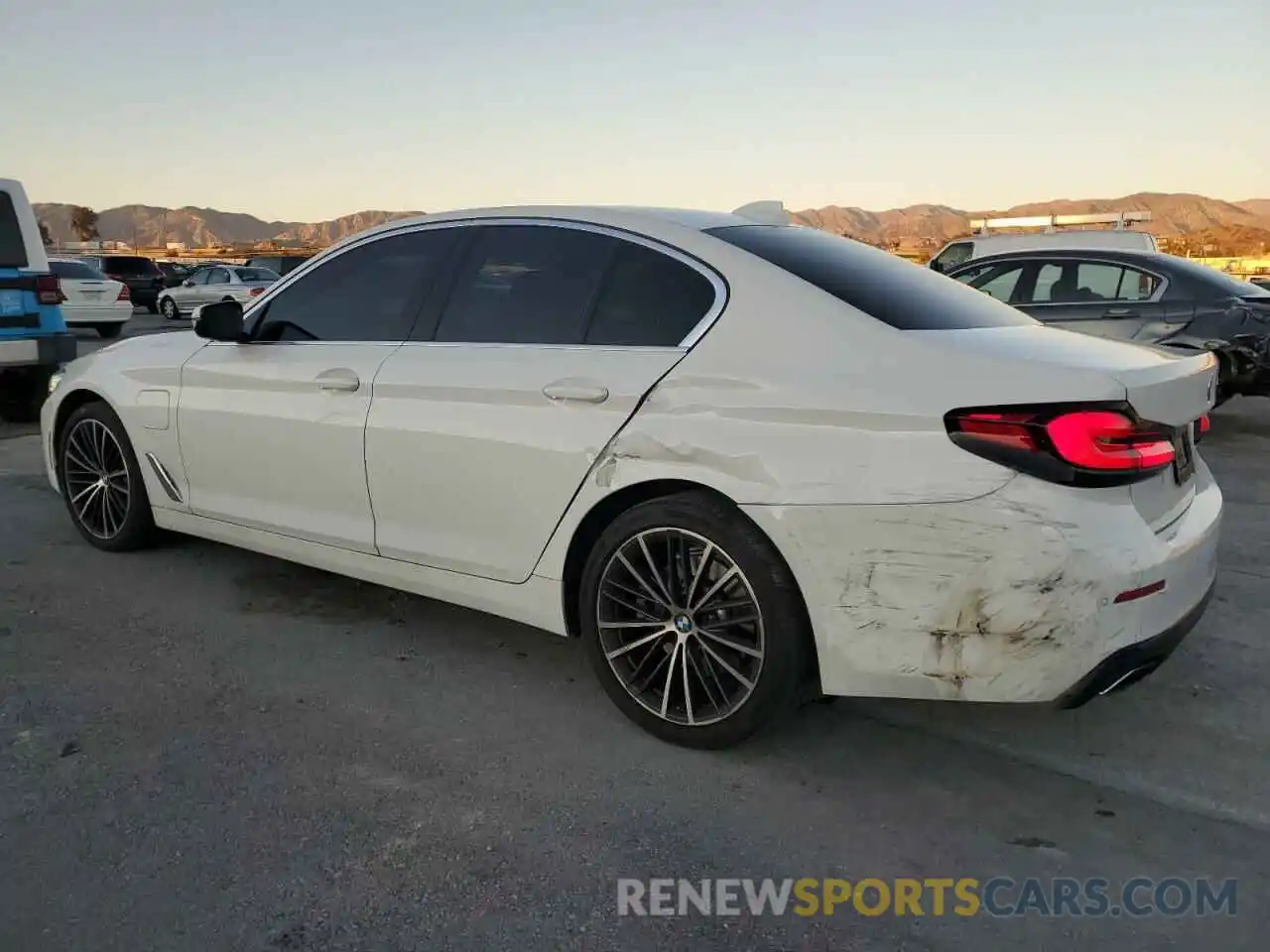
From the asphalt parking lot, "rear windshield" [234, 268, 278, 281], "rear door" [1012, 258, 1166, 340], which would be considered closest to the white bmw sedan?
the asphalt parking lot

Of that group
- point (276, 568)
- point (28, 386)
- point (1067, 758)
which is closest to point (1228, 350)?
point (1067, 758)

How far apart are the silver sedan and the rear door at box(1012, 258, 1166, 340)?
21540 millimetres

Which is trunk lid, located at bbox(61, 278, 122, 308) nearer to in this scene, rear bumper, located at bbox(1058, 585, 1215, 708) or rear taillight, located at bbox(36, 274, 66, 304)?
rear taillight, located at bbox(36, 274, 66, 304)

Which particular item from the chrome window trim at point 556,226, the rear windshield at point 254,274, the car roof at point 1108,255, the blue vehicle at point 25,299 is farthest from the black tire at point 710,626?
the rear windshield at point 254,274

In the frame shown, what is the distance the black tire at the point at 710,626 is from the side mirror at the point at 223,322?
202 centimetres

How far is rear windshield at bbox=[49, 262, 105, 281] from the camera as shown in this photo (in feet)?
68.2

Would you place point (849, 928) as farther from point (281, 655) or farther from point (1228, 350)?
point (1228, 350)

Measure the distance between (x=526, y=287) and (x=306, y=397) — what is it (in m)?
1.04

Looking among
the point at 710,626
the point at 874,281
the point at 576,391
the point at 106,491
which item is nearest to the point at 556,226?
the point at 576,391

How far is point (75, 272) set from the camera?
69.3 feet

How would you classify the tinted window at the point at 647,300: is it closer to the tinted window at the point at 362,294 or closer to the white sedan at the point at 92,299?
the tinted window at the point at 362,294

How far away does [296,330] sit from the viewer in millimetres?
4066

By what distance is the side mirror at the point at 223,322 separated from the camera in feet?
13.5

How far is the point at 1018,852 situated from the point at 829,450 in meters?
1.11
